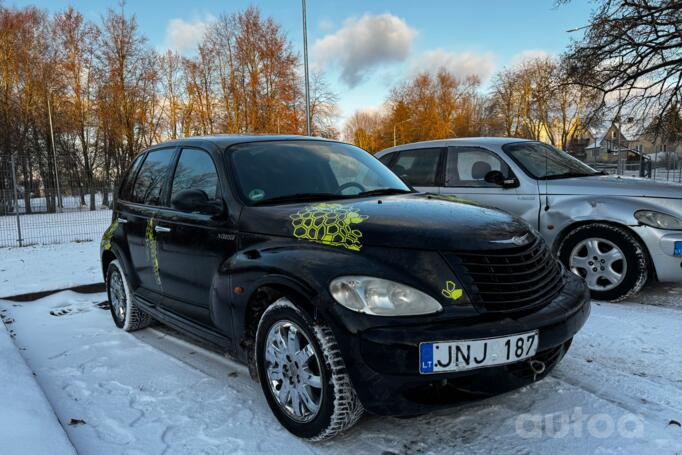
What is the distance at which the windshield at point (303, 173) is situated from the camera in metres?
3.23

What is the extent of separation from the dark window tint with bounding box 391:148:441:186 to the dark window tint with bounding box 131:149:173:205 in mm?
3273

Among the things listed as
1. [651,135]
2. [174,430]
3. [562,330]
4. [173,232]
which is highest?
[651,135]

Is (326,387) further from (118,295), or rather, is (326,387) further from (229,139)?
(118,295)

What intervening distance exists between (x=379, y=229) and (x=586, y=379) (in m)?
1.86

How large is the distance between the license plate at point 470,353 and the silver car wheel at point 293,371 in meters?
0.56

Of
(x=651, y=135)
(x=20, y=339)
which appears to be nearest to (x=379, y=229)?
(x=20, y=339)

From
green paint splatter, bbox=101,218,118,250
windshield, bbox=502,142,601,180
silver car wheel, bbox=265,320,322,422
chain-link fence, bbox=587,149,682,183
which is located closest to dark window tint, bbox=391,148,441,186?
windshield, bbox=502,142,601,180

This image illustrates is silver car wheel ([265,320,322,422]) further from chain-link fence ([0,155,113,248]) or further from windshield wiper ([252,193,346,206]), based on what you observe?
chain-link fence ([0,155,113,248])

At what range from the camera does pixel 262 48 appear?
28.2m

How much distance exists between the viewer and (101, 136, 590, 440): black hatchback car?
225cm

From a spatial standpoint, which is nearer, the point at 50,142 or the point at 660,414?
the point at 660,414

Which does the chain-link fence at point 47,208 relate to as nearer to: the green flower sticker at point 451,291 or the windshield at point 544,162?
the windshield at point 544,162

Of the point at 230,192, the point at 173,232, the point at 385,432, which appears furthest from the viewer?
the point at 173,232

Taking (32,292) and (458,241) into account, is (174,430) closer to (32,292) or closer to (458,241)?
(458,241)
